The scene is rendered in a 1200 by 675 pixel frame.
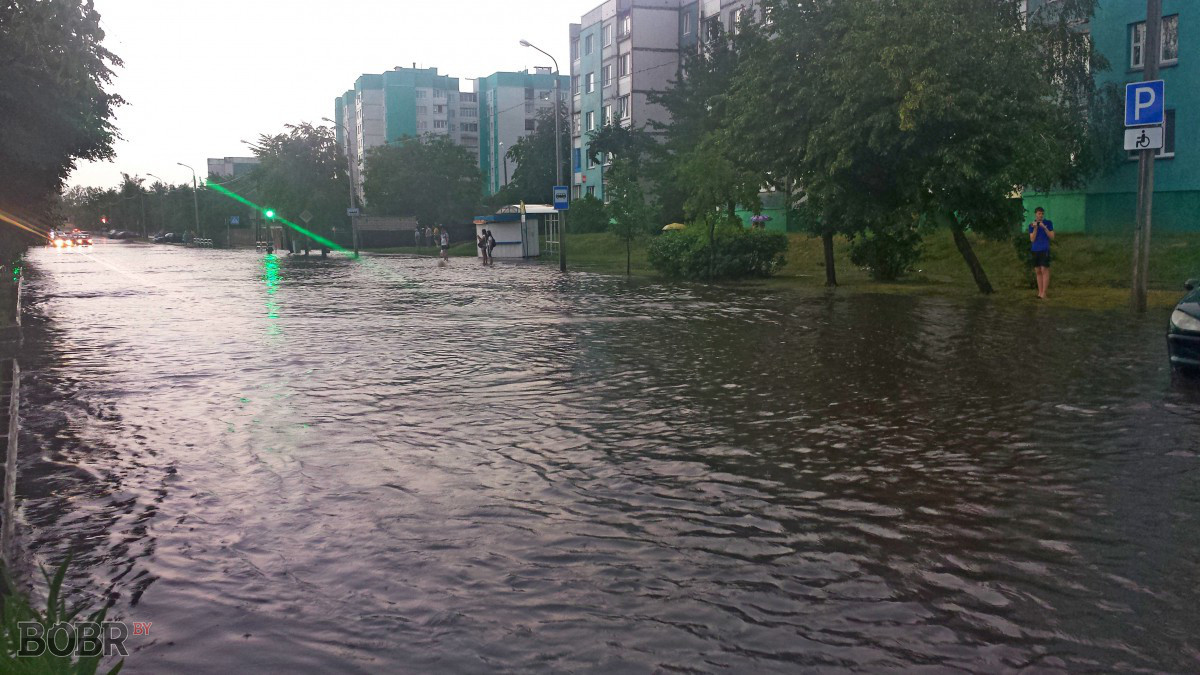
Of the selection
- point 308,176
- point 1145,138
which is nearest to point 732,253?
point 1145,138

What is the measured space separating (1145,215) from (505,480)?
15.2 metres

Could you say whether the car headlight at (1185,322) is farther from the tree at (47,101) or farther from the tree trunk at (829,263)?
the tree trunk at (829,263)

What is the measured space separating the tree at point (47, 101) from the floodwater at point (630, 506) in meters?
3.12

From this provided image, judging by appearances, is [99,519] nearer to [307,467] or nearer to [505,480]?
[307,467]

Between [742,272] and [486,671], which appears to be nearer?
[486,671]

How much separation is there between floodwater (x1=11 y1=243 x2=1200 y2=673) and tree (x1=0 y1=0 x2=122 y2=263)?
3.12 m

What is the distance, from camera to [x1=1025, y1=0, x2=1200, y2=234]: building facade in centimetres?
3366

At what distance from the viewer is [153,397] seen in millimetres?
10930

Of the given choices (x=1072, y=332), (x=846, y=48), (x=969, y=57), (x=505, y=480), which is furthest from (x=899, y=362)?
(x=846, y=48)

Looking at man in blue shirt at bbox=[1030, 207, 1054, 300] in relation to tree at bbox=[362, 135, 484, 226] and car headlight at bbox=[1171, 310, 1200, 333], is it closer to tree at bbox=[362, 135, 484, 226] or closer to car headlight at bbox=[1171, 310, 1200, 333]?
car headlight at bbox=[1171, 310, 1200, 333]

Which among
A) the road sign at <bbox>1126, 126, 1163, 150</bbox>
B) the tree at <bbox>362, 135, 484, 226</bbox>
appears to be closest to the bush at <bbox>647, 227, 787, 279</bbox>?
the road sign at <bbox>1126, 126, 1163, 150</bbox>

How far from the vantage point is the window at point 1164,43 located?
1347 inches

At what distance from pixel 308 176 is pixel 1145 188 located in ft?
224

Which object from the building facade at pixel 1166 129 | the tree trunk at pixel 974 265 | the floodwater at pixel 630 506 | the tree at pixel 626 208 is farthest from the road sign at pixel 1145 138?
the tree at pixel 626 208
